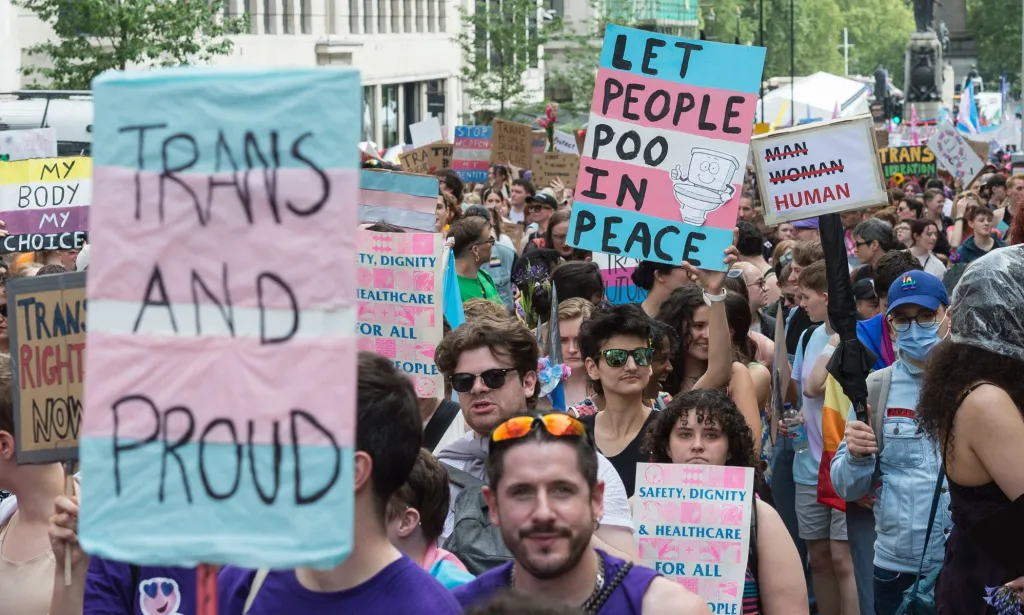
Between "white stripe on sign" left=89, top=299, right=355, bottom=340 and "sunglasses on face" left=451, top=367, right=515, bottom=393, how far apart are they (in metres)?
2.39

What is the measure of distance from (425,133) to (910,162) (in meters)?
7.25

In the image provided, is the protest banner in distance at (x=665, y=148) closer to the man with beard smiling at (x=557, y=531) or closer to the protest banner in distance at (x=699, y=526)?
the protest banner in distance at (x=699, y=526)

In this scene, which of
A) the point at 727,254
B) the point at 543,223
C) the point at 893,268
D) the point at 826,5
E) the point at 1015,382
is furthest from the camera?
the point at 826,5

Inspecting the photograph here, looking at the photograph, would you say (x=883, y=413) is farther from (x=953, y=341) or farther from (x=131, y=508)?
(x=131, y=508)

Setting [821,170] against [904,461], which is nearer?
[904,461]

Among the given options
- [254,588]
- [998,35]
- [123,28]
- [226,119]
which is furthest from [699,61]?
[998,35]

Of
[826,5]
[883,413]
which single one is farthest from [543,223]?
[826,5]

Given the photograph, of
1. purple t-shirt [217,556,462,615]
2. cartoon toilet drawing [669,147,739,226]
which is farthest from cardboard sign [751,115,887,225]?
purple t-shirt [217,556,462,615]

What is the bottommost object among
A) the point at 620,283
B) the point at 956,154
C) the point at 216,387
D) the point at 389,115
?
the point at 389,115

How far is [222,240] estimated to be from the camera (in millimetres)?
2936

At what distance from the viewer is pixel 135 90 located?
2.95 meters

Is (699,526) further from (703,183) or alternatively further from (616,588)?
(703,183)

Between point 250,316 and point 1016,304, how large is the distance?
2.27m

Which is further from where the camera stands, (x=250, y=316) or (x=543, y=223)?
(x=543, y=223)
